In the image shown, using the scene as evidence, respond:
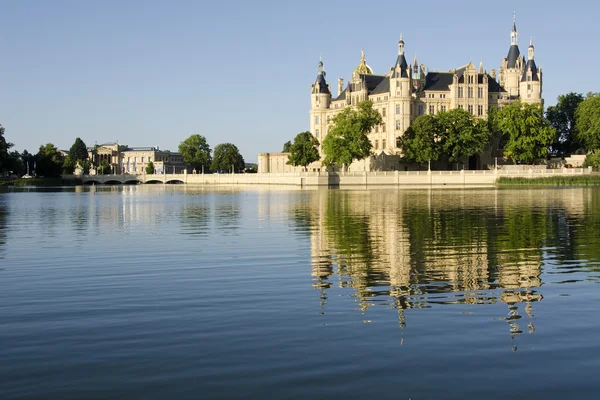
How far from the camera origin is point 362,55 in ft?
530

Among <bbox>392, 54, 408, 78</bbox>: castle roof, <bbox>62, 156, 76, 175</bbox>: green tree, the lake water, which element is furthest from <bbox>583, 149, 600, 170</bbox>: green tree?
<bbox>62, 156, 76, 175</bbox>: green tree

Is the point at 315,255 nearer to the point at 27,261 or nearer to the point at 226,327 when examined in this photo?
the point at 27,261

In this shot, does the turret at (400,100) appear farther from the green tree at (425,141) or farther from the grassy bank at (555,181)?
the grassy bank at (555,181)

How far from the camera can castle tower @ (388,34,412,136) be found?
12850cm

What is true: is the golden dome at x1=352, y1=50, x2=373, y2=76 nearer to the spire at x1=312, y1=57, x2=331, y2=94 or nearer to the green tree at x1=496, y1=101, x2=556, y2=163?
the spire at x1=312, y1=57, x2=331, y2=94

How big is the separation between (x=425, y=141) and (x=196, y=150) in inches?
3649

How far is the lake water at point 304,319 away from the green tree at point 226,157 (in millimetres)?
155166

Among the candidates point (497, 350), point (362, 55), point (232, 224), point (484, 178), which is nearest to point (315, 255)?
point (497, 350)

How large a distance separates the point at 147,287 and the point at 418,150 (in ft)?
334

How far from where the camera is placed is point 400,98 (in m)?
129

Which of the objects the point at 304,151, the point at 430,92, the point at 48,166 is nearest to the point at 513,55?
the point at 430,92

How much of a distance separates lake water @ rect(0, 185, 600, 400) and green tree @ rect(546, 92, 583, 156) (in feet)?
382

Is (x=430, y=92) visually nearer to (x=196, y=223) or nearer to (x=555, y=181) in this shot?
(x=555, y=181)

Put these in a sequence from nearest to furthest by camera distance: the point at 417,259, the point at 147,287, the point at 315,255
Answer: the point at 147,287
the point at 417,259
the point at 315,255
